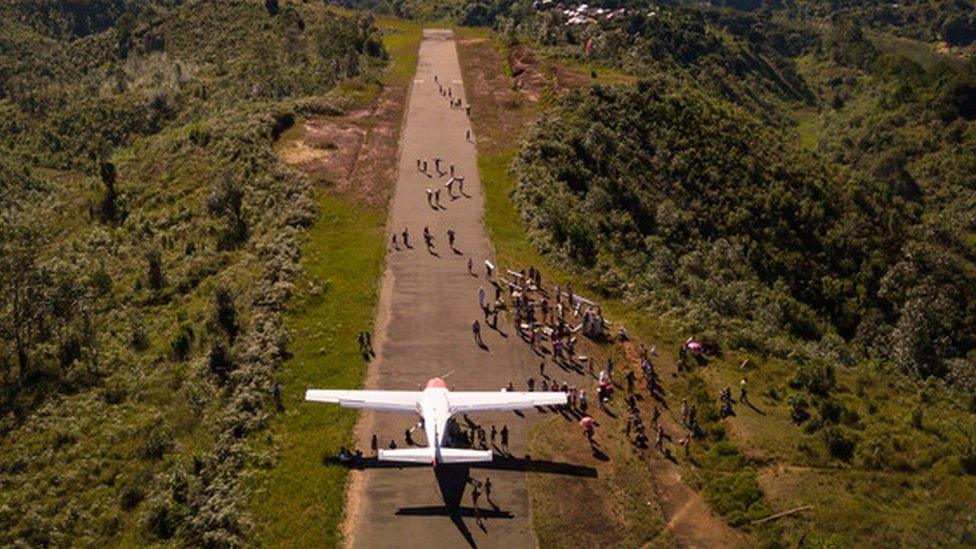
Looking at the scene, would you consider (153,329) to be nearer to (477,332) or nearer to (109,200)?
(477,332)

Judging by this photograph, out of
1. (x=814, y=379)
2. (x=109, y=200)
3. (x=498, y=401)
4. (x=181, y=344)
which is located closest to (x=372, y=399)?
(x=498, y=401)

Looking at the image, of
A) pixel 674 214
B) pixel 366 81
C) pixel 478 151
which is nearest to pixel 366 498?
pixel 674 214

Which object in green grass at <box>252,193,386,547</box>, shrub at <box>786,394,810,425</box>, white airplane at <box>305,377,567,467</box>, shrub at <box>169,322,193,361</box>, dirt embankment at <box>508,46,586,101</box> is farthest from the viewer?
dirt embankment at <box>508,46,586,101</box>

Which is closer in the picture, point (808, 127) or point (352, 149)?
point (352, 149)

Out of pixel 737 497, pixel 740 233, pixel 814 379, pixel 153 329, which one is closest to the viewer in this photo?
pixel 737 497

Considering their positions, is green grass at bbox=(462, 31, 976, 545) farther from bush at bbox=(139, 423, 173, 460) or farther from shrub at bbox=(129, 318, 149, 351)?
shrub at bbox=(129, 318, 149, 351)

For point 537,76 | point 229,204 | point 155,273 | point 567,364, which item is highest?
point 537,76

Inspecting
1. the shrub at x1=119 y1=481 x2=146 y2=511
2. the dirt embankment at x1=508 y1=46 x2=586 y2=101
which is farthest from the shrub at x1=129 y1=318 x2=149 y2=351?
the dirt embankment at x1=508 y1=46 x2=586 y2=101
